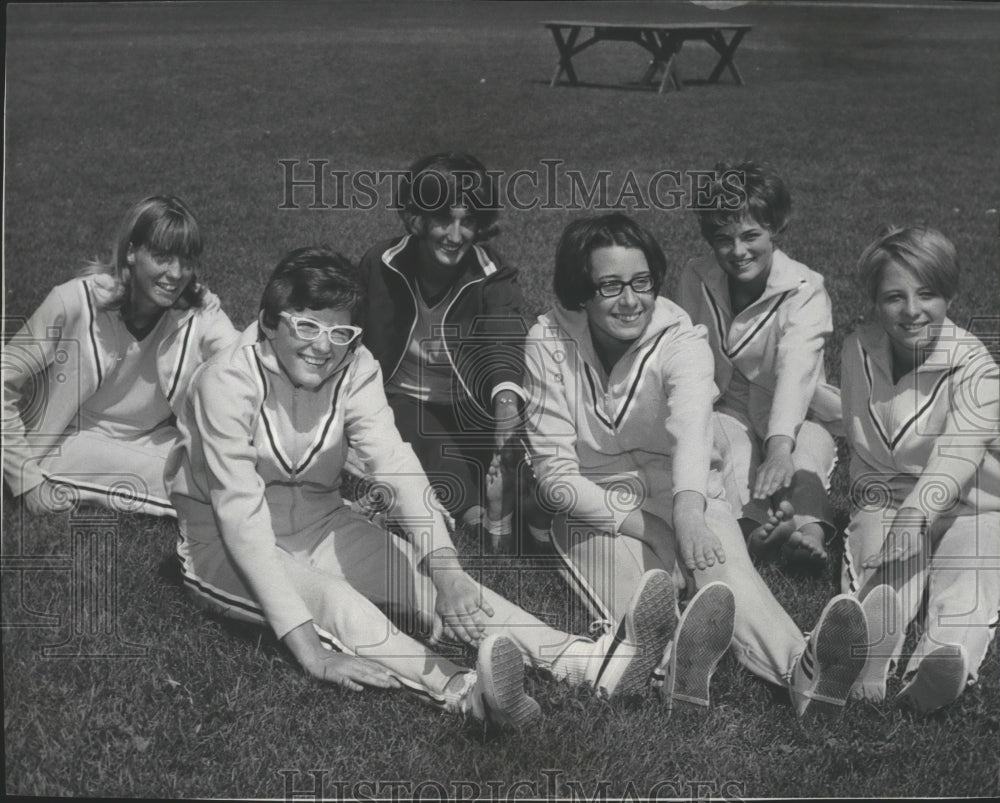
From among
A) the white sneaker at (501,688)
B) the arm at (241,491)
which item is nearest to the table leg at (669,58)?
the arm at (241,491)

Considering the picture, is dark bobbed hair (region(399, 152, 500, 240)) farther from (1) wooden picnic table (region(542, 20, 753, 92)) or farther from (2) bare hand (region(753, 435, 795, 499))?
(1) wooden picnic table (region(542, 20, 753, 92))

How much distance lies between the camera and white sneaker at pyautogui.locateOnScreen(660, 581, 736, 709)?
9.57 feet

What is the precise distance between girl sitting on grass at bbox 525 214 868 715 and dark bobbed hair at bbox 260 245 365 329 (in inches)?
29.0

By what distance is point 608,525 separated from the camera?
358 cm

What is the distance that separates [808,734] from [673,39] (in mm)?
11390

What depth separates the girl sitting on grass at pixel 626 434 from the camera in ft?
10.8

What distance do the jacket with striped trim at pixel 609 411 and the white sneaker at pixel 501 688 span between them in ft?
2.79

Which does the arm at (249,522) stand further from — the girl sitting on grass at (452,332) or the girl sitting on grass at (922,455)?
the girl sitting on grass at (922,455)

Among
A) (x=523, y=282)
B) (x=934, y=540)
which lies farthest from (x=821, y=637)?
(x=523, y=282)

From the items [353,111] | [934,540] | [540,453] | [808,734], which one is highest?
[353,111]

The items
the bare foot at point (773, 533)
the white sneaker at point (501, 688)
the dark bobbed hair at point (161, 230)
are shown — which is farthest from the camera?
the dark bobbed hair at point (161, 230)

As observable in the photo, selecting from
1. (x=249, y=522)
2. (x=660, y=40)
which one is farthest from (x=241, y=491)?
(x=660, y=40)

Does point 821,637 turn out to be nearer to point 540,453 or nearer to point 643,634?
point 643,634

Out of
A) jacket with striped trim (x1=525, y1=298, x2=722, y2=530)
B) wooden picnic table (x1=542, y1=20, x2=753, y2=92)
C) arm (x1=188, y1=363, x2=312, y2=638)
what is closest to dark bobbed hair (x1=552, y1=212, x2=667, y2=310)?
jacket with striped trim (x1=525, y1=298, x2=722, y2=530)
